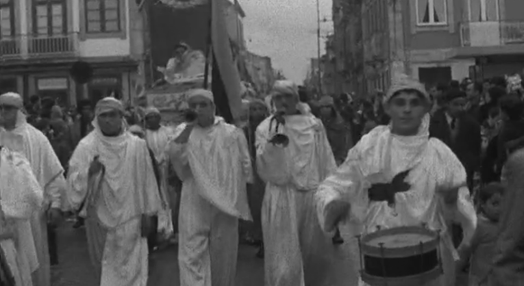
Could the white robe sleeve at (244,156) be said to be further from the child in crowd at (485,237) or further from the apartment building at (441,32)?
the apartment building at (441,32)

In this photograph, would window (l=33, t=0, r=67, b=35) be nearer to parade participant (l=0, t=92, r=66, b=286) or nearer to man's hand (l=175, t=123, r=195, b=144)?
parade participant (l=0, t=92, r=66, b=286)

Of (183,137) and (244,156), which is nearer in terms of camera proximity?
(183,137)

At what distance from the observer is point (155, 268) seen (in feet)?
38.9

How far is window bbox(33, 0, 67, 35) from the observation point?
137 ft

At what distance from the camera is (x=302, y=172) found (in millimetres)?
9602

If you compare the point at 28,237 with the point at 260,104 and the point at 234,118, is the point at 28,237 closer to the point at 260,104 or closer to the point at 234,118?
the point at 234,118

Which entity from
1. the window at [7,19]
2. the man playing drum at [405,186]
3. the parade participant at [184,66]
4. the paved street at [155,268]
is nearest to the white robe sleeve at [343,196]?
the man playing drum at [405,186]

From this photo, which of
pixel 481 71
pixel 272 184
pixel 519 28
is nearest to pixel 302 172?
pixel 272 184

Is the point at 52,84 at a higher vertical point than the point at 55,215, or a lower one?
higher

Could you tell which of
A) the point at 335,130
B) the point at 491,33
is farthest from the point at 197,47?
the point at 491,33

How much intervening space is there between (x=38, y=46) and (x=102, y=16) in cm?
284

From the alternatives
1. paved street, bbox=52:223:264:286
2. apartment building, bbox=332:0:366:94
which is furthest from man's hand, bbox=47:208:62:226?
apartment building, bbox=332:0:366:94

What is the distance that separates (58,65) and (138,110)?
2524 centimetres

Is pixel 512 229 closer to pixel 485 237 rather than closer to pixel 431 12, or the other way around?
pixel 485 237
